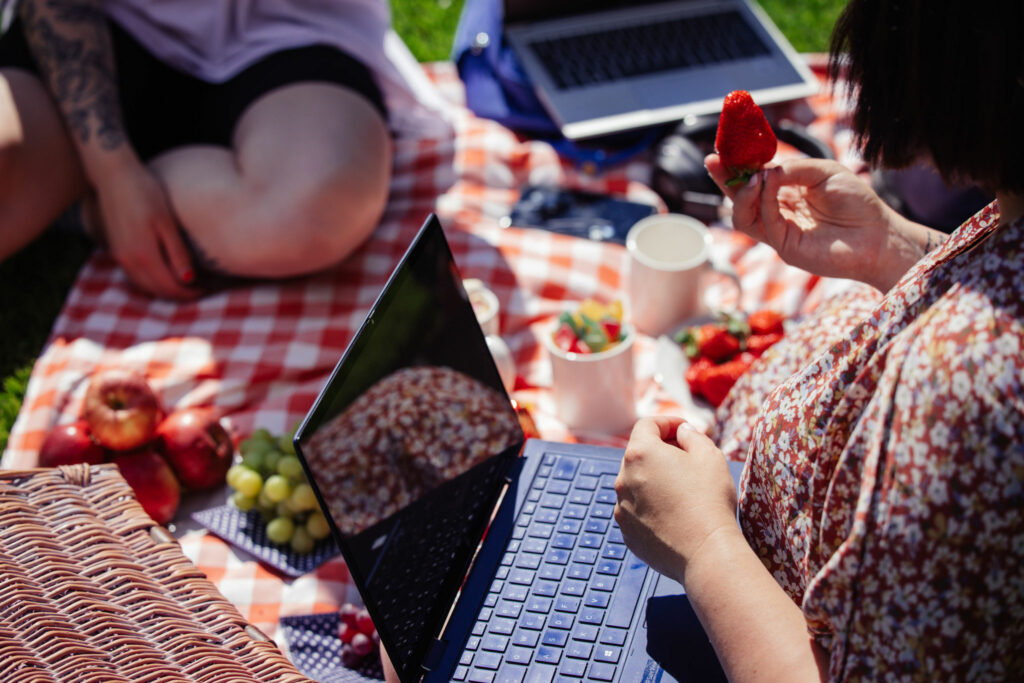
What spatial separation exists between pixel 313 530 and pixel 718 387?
73 centimetres

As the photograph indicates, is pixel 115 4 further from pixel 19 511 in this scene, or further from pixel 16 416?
pixel 19 511

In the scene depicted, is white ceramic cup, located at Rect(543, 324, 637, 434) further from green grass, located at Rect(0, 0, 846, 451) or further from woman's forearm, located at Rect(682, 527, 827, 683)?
green grass, located at Rect(0, 0, 846, 451)

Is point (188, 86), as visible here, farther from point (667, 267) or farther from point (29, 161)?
point (667, 267)

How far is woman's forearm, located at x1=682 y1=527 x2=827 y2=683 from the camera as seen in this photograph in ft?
2.43

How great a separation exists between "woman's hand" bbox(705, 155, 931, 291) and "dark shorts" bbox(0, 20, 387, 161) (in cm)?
120

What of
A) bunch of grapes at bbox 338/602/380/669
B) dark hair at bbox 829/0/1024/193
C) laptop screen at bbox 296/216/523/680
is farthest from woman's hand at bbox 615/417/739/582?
bunch of grapes at bbox 338/602/380/669

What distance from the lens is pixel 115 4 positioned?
1949 millimetres

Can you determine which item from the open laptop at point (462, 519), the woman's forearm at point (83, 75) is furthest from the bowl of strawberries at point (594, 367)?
the woman's forearm at point (83, 75)

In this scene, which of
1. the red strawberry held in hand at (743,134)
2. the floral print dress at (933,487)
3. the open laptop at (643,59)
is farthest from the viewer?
the open laptop at (643,59)

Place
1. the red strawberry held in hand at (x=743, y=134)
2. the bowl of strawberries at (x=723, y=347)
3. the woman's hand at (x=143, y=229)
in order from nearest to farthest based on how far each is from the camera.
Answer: the red strawberry held in hand at (x=743, y=134)
the bowl of strawberries at (x=723, y=347)
the woman's hand at (x=143, y=229)

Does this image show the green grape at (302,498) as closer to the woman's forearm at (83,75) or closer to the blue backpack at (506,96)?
the woman's forearm at (83,75)

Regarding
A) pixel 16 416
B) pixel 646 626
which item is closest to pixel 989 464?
pixel 646 626

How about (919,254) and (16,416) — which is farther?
(16,416)

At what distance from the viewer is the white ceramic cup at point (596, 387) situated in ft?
4.67
